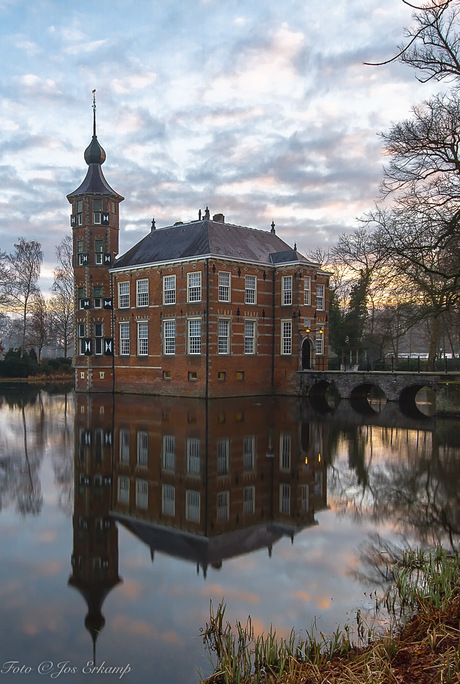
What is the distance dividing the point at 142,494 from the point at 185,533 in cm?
244

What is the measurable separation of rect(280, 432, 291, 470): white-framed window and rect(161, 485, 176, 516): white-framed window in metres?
3.14

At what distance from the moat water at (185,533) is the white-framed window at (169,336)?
15176mm

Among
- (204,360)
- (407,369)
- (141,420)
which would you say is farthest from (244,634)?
(407,369)

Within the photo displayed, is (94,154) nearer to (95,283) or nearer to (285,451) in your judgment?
(95,283)

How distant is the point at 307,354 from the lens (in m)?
35.2

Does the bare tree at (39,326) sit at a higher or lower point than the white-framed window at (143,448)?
higher

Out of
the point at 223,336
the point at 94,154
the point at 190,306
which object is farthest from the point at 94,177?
the point at 223,336

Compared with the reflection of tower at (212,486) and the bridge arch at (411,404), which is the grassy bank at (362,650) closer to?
the reflection of tower at (212,486)

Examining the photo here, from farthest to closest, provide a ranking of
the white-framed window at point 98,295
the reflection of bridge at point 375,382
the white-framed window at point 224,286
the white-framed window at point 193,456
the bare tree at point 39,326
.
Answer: the bare tree at point 39,326 < the white-framed window at point 98,295 < the white-framed window at point 224,286 < the reflection of bridge at point 375,382 < the white-framed window at point 193,456

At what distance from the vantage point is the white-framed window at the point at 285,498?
1017cm

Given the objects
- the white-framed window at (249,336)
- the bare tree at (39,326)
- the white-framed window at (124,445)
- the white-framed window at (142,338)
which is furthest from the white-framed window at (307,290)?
the bare tree at (39,326)

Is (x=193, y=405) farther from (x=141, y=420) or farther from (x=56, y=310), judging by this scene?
(x=56, y=310)

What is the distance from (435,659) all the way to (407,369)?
2837cm

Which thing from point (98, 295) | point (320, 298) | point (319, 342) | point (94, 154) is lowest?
point (319, 342)
